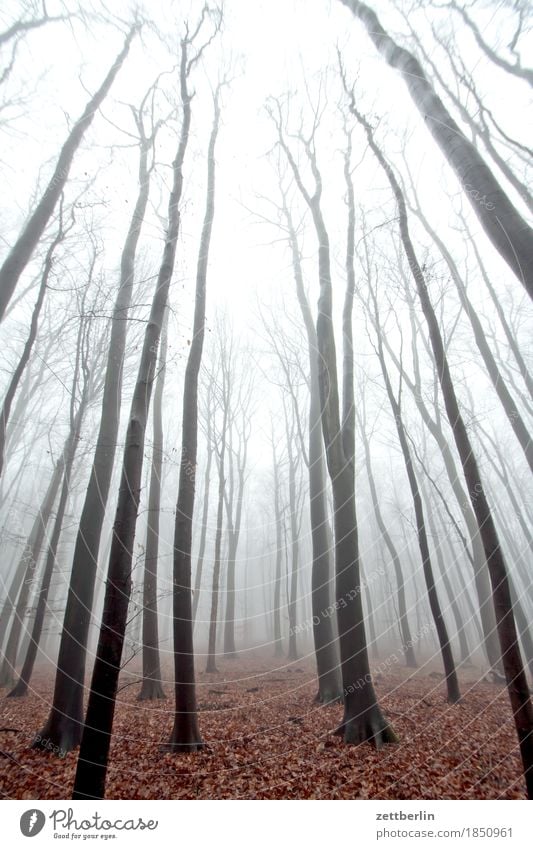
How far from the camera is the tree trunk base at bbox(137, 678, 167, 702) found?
7145 millimetres

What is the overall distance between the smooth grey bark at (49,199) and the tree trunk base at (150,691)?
297 inches

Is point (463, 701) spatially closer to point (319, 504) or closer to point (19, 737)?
point (319, 504)

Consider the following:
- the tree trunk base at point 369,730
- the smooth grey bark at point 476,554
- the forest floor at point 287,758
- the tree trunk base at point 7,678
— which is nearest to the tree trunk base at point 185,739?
the forest floor at point 287,758

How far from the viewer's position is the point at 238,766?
407 cm

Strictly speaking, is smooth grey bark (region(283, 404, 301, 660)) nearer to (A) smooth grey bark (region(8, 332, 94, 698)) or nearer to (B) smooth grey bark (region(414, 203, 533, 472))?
(B) smooth grey bark (region(414, 203, 533, 472))

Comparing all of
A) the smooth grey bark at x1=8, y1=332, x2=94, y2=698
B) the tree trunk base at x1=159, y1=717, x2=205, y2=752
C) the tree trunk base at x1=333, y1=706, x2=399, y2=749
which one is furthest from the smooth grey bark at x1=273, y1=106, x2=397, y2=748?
the smooth grey bark at x1=8, y1=332, x2=94, y2=698

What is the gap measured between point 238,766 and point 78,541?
372 cm

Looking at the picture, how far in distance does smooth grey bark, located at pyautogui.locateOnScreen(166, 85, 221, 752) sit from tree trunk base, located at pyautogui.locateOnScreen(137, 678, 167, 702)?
3044mm
